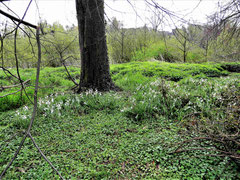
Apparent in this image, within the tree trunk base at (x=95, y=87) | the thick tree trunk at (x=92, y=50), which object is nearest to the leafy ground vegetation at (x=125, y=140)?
the tree trunk base at (x=95, y=87)

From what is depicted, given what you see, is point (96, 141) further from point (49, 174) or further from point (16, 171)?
point (16, 171)

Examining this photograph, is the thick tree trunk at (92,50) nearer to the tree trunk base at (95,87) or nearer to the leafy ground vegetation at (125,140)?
the tree trunk base at (95,87)

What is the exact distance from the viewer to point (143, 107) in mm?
3381

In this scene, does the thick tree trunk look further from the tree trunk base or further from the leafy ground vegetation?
A: the leafy ground vegetation

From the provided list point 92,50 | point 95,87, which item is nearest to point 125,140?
point 95,87

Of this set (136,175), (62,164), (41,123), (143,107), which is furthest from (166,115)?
(41,123)

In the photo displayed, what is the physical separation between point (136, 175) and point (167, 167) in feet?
1.39

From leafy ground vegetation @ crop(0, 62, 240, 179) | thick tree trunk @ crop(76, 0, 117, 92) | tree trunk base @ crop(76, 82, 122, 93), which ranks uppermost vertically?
thick tree trunk @ crop(76, 0, 117, 92)

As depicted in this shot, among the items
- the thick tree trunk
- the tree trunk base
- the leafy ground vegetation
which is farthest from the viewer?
the tree trunk base

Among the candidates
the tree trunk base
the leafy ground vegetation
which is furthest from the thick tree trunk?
the leafy ground vegetation

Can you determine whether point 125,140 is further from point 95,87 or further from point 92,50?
point 92,50

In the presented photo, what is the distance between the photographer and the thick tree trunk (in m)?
4.46

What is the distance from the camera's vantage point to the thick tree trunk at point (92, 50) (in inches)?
176

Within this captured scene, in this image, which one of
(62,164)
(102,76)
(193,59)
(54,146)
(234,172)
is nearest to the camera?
(234,172)
